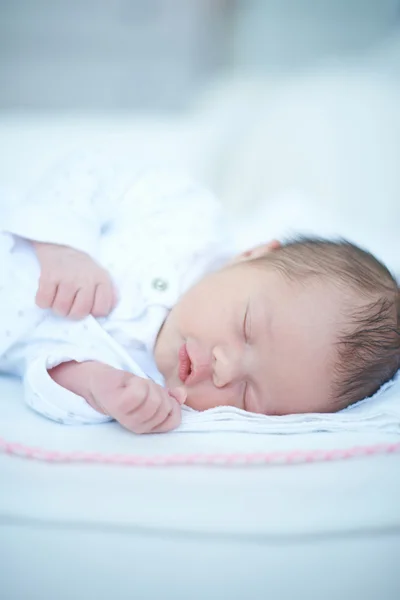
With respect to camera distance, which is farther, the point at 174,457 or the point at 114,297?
the point at 114,297

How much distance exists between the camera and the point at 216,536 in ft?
1.97

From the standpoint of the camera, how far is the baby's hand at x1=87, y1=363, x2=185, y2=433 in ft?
2.28

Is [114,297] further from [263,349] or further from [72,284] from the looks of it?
[263,349]

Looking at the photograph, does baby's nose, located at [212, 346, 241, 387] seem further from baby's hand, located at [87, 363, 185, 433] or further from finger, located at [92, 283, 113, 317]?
finger, located at [92, 283, 113, 317]

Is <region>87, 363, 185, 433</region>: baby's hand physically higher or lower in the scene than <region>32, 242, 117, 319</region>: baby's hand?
lower

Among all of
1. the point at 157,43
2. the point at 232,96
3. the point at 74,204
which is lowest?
the point at 74,204

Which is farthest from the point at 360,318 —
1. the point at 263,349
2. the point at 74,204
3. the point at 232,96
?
the point at 232,96

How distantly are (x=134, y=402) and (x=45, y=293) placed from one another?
253mm

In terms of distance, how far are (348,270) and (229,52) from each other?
1.55m

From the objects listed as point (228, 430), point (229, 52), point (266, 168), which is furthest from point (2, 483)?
point (229, 52)

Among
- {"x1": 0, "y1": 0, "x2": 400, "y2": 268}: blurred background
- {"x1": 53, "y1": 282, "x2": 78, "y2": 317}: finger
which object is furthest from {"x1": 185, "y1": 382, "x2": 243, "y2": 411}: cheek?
{"x1": 0, "y1": 0, "x2": 400, "y2": 268}: blurred background

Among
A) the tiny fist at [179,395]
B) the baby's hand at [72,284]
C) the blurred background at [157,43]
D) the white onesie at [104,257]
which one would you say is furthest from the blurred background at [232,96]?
the tiny fist at [179,395]

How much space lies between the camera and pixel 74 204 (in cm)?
102

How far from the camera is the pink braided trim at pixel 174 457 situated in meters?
0.66
